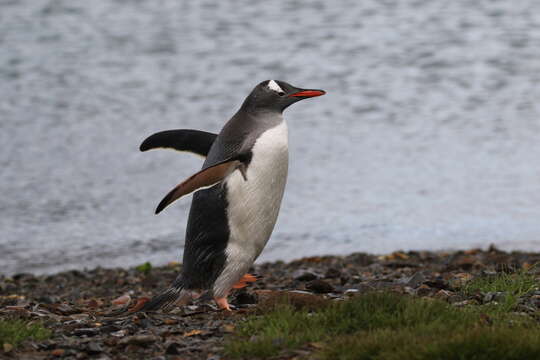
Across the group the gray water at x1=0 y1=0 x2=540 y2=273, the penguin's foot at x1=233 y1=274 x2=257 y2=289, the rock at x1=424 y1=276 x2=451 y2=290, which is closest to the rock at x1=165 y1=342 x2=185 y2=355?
the penguin's foot at x1=233 y1=274 x2=257 y2=289

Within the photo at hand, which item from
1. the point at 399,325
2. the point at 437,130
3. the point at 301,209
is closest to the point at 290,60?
the point at 437,130

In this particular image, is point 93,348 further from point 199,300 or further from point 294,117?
point 294,117

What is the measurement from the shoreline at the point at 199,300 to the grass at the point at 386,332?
0.65 ft

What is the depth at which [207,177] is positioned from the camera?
18.6ft

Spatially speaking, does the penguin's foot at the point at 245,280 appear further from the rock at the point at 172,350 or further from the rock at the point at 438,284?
the rock at the point at 172,350

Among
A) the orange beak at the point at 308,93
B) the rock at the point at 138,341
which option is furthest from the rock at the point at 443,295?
the rock at the point at 138,341

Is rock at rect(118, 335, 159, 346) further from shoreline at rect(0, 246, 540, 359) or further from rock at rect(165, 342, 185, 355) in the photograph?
rock at rect(165, 342, 185, 355)

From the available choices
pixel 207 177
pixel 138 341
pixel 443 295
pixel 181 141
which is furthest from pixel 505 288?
pixel 181 141

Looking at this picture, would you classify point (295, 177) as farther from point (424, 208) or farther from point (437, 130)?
point (437, 130)

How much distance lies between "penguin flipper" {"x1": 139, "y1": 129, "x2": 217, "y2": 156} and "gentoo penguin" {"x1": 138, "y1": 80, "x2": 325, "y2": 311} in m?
Result: 0.30

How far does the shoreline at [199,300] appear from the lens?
492 cm

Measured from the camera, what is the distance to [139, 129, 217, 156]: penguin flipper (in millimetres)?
6344

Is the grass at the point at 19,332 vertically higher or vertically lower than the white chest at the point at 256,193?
lower

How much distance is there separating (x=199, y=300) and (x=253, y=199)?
819 millimetres
